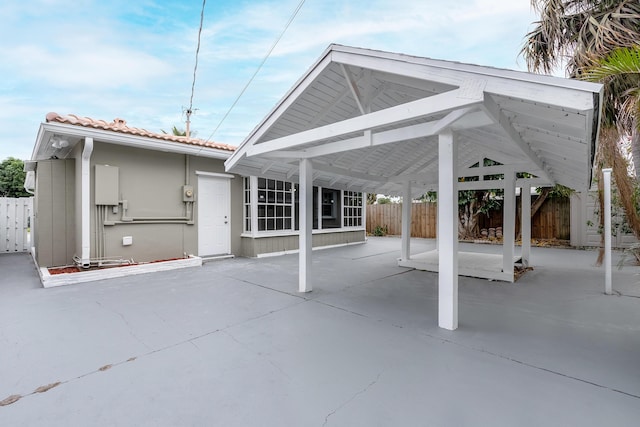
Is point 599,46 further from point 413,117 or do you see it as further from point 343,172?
point 413,117

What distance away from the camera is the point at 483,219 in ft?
41.7

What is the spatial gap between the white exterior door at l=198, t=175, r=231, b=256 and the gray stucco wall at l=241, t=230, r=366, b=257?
58cm

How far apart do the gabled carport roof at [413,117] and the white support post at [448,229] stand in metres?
0.21

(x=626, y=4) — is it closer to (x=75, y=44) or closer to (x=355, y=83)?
(x=355, y=83)


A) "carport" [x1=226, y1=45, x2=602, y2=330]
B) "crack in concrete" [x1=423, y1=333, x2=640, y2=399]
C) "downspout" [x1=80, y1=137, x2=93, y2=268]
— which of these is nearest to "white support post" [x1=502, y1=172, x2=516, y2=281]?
"carport" [x1=226, y1=45, x2=602, y2=330]

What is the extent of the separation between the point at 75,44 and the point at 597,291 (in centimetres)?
1149

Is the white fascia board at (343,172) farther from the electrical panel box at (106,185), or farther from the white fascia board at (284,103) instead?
the electrical panel box at (106,185)

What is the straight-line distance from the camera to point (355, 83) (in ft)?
11.9

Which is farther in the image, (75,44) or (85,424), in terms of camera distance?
(75,44)

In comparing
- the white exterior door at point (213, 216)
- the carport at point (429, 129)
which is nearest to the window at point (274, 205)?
the white exterior door at point (213, 216)

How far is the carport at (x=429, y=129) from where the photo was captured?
8.22 ft

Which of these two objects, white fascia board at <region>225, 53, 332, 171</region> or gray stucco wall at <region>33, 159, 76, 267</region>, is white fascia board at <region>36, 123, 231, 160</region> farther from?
white fascia board at <region>225, 53, 332, 171</region>

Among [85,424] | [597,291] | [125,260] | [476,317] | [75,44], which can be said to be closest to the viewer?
[85,424]

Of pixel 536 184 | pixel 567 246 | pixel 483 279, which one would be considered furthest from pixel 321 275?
pixel 567 246
